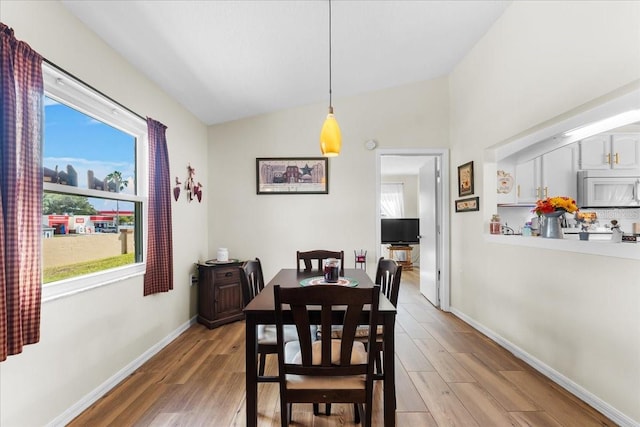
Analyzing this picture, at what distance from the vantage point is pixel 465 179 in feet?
12.3

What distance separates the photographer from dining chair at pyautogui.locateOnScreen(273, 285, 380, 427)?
56.4 inches

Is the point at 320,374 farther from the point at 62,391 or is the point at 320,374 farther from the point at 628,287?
the point at 628,287

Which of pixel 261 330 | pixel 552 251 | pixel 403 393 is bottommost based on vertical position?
pixel 403 393

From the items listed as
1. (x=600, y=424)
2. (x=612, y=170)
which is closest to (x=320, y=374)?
(x=600, y=424)

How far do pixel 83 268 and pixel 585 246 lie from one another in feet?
11.1

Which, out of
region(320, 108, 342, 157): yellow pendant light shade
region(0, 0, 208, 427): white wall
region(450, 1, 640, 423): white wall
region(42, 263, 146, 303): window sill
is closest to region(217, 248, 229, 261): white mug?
region(0, 0, 208, 427): white wall

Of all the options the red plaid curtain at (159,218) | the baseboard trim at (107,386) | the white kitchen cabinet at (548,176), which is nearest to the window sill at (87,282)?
the red plaid curtain at (159,218)

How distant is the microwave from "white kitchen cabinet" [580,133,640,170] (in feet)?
0.25

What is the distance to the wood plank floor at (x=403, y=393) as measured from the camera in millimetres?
1943

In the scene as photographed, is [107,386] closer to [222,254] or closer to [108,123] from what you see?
[222,254]

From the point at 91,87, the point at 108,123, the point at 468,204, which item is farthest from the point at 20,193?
the point at 468,204

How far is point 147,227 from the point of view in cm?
284

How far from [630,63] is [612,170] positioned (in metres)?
2.62

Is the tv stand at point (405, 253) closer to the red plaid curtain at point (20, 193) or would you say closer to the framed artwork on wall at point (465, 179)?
the framed artwork on wall at point (465, 179)
